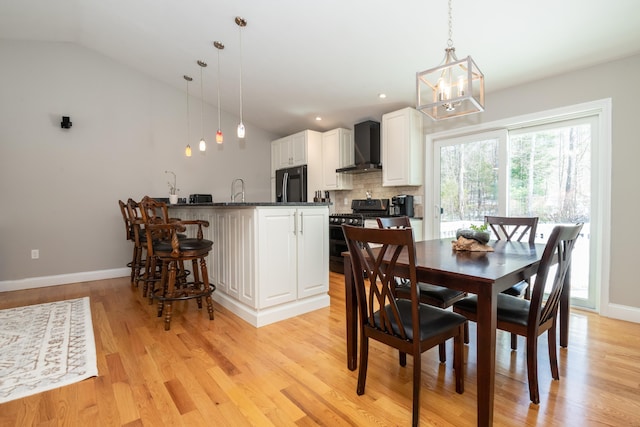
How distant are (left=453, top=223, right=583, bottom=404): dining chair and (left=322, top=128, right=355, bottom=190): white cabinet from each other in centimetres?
349

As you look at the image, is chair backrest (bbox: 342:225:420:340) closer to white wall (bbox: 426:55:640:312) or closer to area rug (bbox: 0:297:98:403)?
area rug (bbox: 0:297:98:403)

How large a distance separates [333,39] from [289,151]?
269cm

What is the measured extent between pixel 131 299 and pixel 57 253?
1.69 metres

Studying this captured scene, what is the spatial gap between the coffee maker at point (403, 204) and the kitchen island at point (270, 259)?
147cm

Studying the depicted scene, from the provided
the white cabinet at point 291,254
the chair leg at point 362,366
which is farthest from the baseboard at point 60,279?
the chair leg at point 362,366

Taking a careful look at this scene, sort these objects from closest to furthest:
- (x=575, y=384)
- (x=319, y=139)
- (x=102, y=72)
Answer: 1. (x=575, y=384)
2. (x=102, y=72)
3. (x=319, y=139)

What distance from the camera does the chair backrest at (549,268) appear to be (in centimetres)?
145

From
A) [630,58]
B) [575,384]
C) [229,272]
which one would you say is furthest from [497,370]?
[630,58]

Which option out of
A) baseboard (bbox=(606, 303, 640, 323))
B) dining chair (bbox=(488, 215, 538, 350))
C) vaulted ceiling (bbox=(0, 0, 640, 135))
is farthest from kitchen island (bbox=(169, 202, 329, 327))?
baseboard (bbox=(606, 303, 640, 323))

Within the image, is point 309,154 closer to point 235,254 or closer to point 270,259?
point 235,254

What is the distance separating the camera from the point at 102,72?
4410 millimetres

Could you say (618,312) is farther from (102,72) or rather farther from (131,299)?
(102,72)

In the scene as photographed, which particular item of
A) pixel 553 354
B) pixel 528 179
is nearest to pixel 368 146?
pixel 528 179

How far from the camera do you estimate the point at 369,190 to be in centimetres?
494
